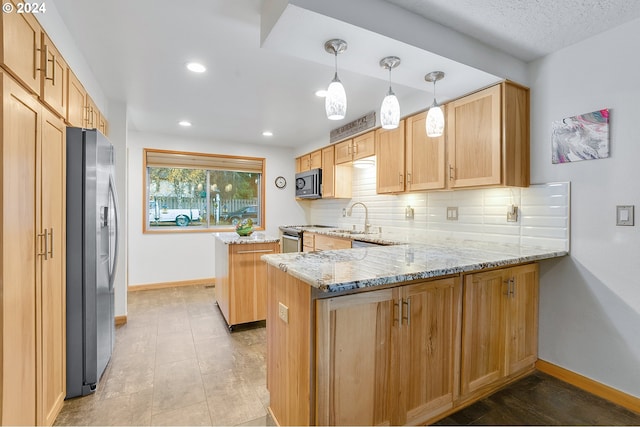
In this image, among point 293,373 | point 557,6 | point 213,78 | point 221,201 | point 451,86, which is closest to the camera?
point 293,373

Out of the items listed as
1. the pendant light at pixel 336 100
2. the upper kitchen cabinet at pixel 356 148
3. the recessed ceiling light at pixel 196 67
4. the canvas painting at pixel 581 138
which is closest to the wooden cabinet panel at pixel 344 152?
the upper kitchen cabinet at pixel 356 148

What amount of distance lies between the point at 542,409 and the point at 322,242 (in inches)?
106

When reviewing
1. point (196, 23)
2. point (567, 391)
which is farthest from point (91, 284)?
point (567, 391)

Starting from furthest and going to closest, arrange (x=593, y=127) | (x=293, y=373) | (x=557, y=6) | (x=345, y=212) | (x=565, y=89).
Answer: (x=345, y=212) → (x=565, y=89) → (x=593, y=127) → (x=557, y=6) → (x=293, y=373)

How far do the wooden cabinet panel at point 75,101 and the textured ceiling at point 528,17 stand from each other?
2.05 meters

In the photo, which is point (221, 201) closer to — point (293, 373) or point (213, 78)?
point (213, 78)

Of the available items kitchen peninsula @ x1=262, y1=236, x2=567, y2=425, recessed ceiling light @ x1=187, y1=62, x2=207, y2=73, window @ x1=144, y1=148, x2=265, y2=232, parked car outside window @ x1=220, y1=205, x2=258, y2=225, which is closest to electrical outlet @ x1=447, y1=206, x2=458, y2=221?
kitchen peninsula @ x1=262, y1=236, x2=567, y2=425

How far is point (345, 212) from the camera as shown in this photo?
4656 mm

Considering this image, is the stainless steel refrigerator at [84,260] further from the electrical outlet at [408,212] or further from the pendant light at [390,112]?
the electrical outlet at [408,212]

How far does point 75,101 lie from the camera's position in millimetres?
2045

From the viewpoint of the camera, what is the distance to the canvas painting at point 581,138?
1930 millimetres

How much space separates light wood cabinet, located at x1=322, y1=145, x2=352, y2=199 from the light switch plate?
2.97m

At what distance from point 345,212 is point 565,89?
2.99 metres

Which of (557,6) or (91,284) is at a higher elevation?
(557,6)
